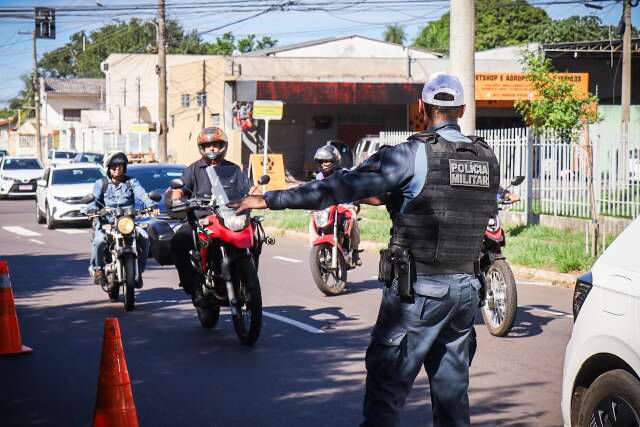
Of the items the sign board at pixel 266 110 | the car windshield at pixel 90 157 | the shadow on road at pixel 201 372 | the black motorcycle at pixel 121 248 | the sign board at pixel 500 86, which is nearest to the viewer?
the shadow on road at pixel 201 372

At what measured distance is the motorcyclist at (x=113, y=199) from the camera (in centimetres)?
1177

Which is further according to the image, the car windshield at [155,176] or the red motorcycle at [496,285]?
the car windshield at [155,176]

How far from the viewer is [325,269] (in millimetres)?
12406

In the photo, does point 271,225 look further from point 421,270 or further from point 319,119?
point 319,119

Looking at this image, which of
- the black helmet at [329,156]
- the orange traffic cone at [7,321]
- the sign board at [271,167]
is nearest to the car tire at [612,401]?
the orange traffic cone at [7,321]

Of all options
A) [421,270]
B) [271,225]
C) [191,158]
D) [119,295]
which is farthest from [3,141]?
[421,270]

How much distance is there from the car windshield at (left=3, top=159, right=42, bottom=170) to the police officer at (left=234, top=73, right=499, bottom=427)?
36094 millimetres

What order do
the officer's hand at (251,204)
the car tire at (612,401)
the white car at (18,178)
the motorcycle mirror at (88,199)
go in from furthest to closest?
the white car at (18,178) < the motorcycle mirror at (88,199) < the officer's hand at (251,204) < the car tire at (612,401)

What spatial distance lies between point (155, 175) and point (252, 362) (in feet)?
34.9

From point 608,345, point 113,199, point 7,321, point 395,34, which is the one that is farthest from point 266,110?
point 395,34

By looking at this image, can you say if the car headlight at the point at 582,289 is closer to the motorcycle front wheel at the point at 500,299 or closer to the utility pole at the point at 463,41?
the motorcycle front wheel at the point at 500,299

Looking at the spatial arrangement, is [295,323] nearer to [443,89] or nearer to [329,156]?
[329,156]

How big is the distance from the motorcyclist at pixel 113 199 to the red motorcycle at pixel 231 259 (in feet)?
7.19

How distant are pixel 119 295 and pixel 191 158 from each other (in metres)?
39.5
